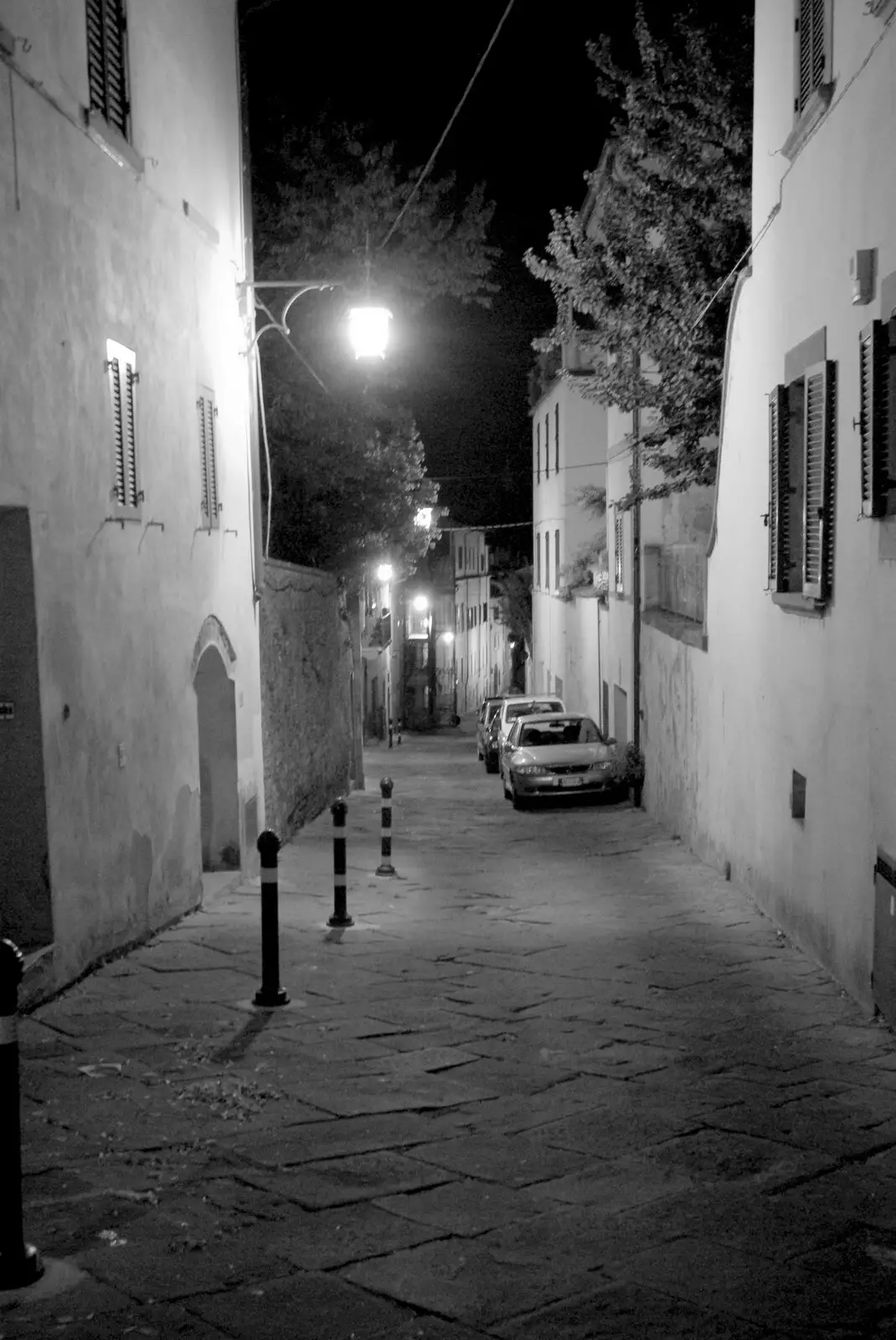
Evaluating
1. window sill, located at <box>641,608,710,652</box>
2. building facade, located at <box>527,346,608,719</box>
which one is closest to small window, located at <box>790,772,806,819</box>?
window sill, located at <box>641,608,710,652</box>

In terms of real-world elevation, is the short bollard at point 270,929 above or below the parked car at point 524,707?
above

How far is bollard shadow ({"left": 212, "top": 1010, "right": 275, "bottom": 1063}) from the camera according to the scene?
22.2 ft

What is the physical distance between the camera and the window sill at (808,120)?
28.9ft

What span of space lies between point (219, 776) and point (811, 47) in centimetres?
867

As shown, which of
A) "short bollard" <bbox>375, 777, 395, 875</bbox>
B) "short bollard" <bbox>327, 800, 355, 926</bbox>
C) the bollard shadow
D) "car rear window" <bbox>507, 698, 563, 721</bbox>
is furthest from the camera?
"car rear window" <bbox>507, 698, 563, 721</bbox>

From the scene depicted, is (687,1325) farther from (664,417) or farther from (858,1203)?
(664,417)

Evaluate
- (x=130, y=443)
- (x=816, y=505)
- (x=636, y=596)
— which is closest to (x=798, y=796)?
(x=816, y=505)

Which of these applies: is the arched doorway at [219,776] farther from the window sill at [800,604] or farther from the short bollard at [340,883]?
the window sill at [800,604]

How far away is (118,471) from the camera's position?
31.8 ft

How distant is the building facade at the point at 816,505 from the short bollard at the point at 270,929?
351 cm

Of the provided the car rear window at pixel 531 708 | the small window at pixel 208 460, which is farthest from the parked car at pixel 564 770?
the small window at pixel 208 460

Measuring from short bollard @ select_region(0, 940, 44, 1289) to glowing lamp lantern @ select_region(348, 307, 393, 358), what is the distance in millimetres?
10096

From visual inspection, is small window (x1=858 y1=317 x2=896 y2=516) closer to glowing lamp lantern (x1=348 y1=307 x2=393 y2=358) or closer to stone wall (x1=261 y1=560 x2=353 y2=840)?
glowing lamp lantern (x1=348 y1=307 x2=393 y2=358)

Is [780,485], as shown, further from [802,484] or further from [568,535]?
[568,535]
